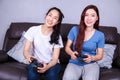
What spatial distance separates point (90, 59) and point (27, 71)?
670 mm

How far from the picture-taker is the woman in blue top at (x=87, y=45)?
92.1 inches

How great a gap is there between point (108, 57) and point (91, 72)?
623 mm

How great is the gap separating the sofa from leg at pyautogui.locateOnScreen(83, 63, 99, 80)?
123mm

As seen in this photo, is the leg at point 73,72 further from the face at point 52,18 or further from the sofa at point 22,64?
the face at point 52,18

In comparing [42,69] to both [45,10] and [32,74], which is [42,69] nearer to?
[32,74]

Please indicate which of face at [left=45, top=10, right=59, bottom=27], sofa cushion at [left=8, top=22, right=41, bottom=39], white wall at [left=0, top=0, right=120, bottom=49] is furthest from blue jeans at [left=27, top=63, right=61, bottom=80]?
white wall at [left=0, top=0, right=120, bottom=49]

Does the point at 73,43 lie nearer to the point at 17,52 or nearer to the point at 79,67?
the point at 79,67

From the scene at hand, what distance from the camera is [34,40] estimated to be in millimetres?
2479

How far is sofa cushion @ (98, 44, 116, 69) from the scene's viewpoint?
9.02 ft

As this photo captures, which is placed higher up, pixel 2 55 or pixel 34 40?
pixel 34 40

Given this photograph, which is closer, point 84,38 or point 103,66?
point 84,38

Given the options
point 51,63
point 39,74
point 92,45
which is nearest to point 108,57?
point 92,45

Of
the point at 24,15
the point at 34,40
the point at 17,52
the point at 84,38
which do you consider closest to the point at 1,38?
the point at 24,15

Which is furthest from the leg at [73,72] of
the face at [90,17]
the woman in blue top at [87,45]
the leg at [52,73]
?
the face at [90,17]
